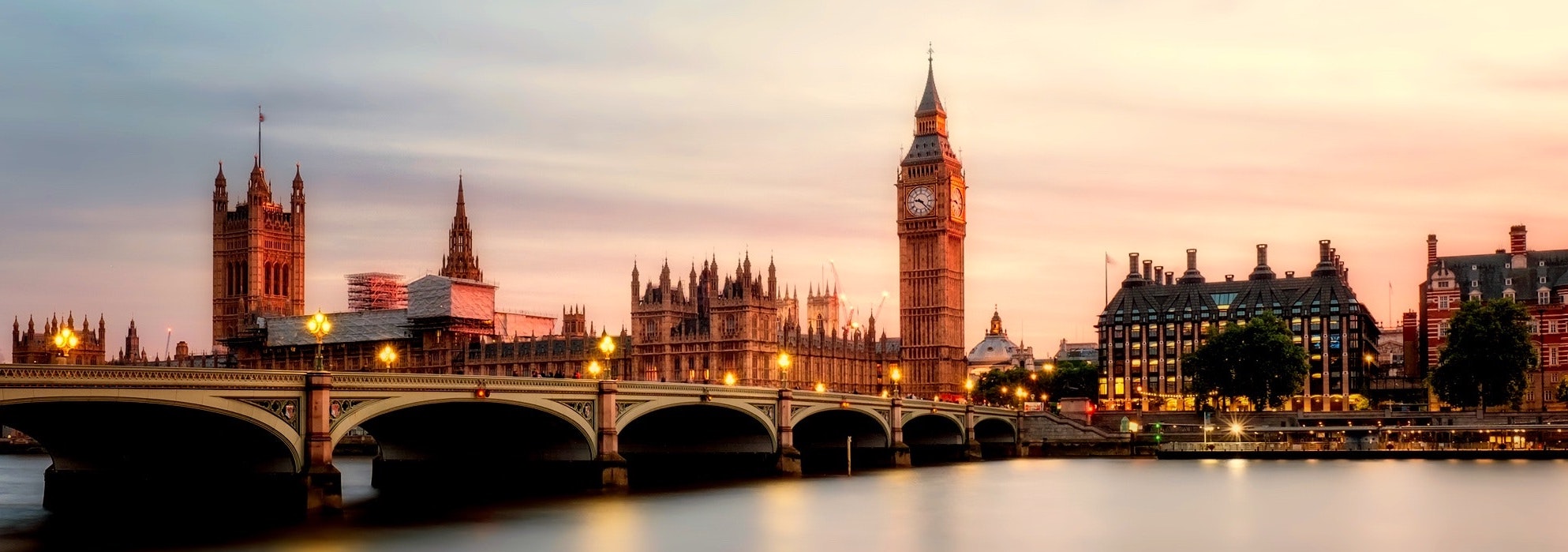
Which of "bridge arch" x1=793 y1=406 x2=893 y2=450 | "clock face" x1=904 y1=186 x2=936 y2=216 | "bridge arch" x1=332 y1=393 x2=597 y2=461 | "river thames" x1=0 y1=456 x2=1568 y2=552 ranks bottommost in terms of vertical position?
"river thames" x1=0 y1=456 x2=1568 y2=552

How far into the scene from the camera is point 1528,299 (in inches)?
5359

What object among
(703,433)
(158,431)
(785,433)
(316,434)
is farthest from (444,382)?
(703,433)

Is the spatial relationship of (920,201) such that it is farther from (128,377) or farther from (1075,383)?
(128,377)

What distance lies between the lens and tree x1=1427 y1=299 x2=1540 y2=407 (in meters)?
116

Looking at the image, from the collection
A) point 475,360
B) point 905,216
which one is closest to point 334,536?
point 475,360

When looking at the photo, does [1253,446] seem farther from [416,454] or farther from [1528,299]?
[416,454]

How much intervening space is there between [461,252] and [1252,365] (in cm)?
9594

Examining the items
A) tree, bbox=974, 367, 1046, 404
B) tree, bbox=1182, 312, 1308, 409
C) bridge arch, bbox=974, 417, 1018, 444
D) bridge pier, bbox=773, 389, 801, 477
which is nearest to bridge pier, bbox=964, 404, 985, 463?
bridge arch, bbox=974, 417, 1018, 444

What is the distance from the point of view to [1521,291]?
137 metres

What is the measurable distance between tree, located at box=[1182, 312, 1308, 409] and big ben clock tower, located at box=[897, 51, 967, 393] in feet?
107

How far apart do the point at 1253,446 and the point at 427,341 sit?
81707mm

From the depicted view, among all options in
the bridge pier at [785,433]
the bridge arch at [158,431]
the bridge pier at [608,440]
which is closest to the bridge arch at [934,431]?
→ the bridge pier at [785,433]

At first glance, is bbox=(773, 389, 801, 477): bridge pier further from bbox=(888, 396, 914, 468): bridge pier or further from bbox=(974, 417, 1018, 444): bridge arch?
bbox=(974, 417, 1018, 444): bridge arch

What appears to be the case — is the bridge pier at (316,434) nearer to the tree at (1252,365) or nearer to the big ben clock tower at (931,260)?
the tree at (1252,365)
